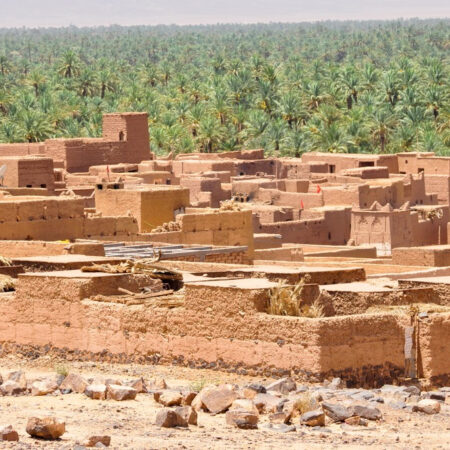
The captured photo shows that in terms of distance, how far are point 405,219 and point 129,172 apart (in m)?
10.8

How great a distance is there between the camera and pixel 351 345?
17.5 meters

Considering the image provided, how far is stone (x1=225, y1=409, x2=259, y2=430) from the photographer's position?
1415cm

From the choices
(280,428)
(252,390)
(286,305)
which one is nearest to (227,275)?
(286,305)

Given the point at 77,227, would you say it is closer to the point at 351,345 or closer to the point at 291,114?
the point at 351,345

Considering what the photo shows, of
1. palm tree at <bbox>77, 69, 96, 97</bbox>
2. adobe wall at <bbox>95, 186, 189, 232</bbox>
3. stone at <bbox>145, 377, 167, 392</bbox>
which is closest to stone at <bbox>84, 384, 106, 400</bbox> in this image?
stone at <bbox>145, 377, 167, 392</bbox>

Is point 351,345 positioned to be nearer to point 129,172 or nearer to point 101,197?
point 101,197

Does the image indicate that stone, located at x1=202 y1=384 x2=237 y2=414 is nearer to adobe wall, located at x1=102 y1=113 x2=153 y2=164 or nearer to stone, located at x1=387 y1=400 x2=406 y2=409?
stone, located at x1=387 y1=400 x2=406 y2=409

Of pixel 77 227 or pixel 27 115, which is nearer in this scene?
pixel 77 227

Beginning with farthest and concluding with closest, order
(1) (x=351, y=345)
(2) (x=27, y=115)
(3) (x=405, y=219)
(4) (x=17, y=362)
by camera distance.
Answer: (2) (x=27, y=115)
(3) (x=405, y=219)
(4) (x=17, y=362)
(1) (x=351, y=345)

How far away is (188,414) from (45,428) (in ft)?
5.23

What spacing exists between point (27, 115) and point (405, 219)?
26.1m

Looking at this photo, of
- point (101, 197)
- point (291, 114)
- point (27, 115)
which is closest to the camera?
point (101, 197)

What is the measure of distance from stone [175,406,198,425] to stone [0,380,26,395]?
7.10 feet

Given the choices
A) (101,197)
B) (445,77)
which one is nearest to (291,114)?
(445,77)
